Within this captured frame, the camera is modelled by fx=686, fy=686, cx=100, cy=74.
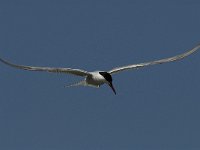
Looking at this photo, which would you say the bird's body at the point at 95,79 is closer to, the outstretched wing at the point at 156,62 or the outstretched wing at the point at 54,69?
the outstretched wing at the point at 54,69

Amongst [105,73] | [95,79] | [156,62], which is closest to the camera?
[95,79]

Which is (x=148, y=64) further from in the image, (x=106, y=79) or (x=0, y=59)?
(x=0, y=59)

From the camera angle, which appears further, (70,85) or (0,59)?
(70,85)

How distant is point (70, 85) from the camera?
46219 millimetres

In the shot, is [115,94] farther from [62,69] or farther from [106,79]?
[62,69]

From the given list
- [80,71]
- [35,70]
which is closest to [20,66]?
[35,70]

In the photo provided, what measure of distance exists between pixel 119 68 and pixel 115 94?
1811mm

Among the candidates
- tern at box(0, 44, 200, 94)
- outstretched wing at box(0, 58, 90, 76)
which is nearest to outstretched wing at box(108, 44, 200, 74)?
tern at box(0, 44, 200, 94)

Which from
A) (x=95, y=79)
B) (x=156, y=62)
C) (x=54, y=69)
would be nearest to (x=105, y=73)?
(x=95, y=79)

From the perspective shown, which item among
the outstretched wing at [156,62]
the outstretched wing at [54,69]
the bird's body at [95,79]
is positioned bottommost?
the bird's body at [95,79]

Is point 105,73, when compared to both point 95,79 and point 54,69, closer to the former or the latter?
point 95,79

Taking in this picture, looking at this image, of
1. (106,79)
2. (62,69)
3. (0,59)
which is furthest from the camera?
(106,79)

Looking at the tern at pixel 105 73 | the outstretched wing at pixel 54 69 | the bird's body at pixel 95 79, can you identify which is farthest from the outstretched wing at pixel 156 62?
the outstretched wing at pixel 54 69

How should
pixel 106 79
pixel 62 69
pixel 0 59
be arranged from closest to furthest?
pixel 0 59
pixel 62 69
pixel 106 79
